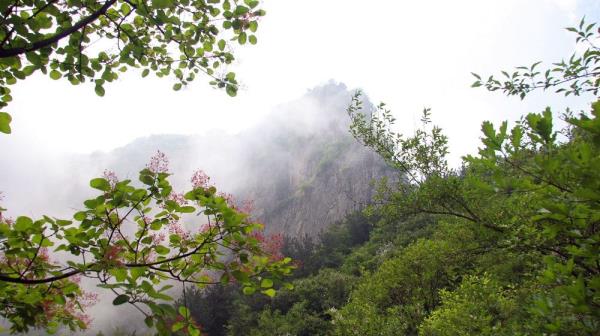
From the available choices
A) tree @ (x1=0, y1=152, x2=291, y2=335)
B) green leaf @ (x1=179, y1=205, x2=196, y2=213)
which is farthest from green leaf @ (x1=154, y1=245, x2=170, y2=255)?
green leaf @ (x1=179, y1=205, x2=196, y2=213)

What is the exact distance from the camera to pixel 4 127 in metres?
1.69

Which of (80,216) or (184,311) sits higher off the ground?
(80,216)

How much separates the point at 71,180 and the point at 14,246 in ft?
377

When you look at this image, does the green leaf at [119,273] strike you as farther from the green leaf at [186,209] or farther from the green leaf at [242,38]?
the green leaf at [242,38]

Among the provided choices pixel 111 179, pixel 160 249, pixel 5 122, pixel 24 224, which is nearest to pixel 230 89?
pixel 111 179

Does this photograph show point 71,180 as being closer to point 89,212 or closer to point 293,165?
point 293,165

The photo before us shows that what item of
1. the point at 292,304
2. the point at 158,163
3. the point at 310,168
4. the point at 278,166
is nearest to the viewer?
the point at 158,163

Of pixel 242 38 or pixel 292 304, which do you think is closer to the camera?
pixel 242 38

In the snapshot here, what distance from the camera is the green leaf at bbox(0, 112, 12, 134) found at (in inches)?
65.7

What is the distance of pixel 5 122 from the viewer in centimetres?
169

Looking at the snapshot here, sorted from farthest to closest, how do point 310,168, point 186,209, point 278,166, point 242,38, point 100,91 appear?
point 278,166 < point 310,168 < point 100,91 < point 242,38 < point 186,209

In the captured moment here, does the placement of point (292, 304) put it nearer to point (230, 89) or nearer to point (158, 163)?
point (158, 163)

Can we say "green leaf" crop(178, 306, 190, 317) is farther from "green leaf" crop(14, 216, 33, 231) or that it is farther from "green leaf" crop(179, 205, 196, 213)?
"green leaf" crop(14, 216, 33, 231)

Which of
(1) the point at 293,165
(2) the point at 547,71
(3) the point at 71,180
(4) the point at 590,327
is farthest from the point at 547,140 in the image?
(3) the point at 71,180
